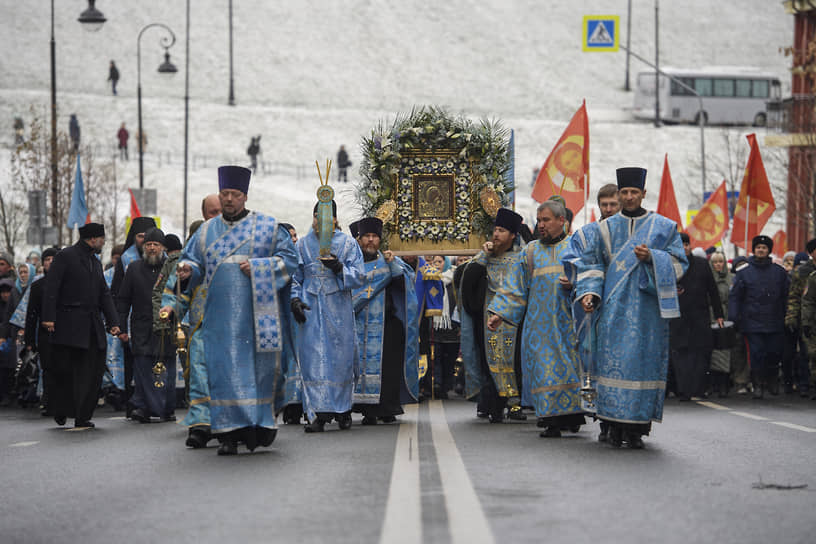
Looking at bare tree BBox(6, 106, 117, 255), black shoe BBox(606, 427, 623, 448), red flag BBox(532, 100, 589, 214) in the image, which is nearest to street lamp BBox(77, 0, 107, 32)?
bare tree BBox(6, 106, 117, 255)

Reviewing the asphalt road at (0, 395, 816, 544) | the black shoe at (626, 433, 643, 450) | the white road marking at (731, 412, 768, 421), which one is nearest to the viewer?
the asphalt road at (0, 395, 816, 544)

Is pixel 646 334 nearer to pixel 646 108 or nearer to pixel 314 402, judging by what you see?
pixel 314 402

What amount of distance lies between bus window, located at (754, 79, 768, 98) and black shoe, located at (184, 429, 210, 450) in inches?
3098

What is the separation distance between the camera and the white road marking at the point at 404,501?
685cm

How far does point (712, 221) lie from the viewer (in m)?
28.3

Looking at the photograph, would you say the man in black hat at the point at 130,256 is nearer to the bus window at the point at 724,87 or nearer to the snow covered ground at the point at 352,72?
the snow covered ground at the point at 352,72

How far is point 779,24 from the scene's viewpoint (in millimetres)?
142250

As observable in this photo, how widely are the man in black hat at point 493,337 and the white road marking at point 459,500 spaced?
2265 mm

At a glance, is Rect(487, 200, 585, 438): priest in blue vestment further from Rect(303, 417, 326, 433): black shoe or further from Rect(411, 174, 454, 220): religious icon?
Rect(411, 174, 454, 220): religious icon

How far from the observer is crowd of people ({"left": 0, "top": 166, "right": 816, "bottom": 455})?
11180 mm

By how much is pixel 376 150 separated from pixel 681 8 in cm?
13569

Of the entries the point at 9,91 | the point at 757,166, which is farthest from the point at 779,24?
the point at 757,166

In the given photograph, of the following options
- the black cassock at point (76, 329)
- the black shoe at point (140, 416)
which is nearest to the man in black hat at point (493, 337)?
the black shoe at point (140, 416)

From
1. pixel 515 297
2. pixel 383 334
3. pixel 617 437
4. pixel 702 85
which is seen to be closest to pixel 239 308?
pixel 617 437
